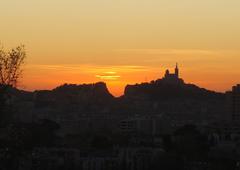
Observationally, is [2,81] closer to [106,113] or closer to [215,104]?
[106,113]

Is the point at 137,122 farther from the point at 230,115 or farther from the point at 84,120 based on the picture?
the point at 230,115

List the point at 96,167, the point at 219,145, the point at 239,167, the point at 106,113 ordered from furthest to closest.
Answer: the point at 106,113 < the point at 219,145 < the point at 96,167 < the point at 239,167

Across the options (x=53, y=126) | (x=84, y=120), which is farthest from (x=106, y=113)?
(x=53, y=126)

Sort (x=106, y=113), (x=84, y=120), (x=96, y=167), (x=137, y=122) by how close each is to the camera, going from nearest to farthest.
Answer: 1. (x=96, y=167)
2. (x=137, y=122)
3. (x=84, y=120)
4. (x=106, y=113)

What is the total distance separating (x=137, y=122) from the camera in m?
116

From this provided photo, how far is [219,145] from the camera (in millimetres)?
70000

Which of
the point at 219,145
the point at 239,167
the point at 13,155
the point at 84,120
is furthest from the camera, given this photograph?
the point at 84,120

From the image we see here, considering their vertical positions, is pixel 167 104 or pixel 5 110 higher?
pixel 167 104

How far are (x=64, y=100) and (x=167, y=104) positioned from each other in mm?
20991

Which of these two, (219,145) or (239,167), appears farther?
(219,145)

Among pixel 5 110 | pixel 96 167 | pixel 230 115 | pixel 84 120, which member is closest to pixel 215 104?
pixel 230 115

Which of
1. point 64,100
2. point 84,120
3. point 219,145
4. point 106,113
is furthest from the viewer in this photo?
point 64,100

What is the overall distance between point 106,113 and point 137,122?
2251cm

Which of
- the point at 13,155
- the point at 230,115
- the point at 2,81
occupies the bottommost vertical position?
the point at 13,155
